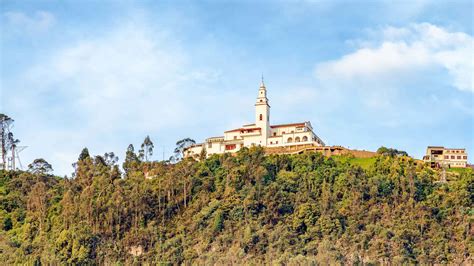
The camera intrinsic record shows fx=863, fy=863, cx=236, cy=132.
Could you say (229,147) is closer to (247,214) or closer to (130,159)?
(130,159)

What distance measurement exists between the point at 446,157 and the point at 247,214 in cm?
2255

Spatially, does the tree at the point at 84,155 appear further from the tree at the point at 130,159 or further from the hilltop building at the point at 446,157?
the hilltop building at the point at 446,157

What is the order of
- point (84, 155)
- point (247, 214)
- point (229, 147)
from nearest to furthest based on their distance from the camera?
point (247, 214), point (84, 155), point (229, 147)

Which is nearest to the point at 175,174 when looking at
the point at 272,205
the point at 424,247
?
the point at 272,205

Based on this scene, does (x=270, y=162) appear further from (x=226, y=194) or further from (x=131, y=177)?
(x=131, y=177)

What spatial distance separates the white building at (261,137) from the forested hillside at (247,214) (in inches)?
288

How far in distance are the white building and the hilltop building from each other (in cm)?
973

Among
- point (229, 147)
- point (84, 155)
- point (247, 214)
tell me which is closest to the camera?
point (247, 214)

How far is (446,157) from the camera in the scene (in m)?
74.1

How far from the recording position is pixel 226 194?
205 feet

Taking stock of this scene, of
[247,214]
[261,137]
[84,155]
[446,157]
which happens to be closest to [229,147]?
[261,137]

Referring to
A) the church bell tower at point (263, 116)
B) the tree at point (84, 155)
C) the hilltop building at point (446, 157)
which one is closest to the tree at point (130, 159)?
the tree at point (84, 155)

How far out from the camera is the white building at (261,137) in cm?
7600

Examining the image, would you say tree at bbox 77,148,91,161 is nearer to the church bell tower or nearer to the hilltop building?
the church bell tower
